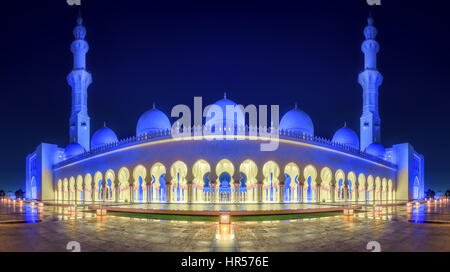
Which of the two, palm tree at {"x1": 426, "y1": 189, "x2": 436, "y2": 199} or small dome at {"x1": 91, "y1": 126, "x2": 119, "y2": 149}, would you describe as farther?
palm tree at {"x1": 426, "y1": 189, "x2": 436, "y2": 199}

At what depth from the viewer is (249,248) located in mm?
5543

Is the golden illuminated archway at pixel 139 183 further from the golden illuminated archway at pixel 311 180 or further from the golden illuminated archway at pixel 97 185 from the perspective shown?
the golden illuminated archway at pixel 311 180

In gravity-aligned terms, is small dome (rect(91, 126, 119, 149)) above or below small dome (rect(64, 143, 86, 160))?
above

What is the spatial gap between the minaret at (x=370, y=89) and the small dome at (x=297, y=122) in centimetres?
681

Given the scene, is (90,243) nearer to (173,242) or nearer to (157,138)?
(173,242)

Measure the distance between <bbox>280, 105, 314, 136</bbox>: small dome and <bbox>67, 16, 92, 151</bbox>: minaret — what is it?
17180mm

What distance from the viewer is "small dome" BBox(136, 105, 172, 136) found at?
2125 cm

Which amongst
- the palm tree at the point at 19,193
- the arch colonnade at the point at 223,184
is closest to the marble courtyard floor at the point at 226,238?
the arch colonnade at the point at 223,184

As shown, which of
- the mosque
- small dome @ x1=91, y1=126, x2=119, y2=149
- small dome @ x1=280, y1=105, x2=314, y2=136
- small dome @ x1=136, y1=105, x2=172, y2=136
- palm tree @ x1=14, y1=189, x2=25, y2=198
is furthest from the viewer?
palm tree @ x1=14, y1=189, x2=25, y2=198

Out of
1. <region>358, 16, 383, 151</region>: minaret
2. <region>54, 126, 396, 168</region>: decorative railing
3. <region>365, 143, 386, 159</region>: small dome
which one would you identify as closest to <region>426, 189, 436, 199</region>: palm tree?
<region>358, 16, 383, 151</region>: minaret

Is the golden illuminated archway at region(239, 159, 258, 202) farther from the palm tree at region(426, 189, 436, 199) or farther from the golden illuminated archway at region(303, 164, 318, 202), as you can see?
the palm tree at region(426, 189, 436, 199)

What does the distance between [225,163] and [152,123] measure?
21.4 feet
